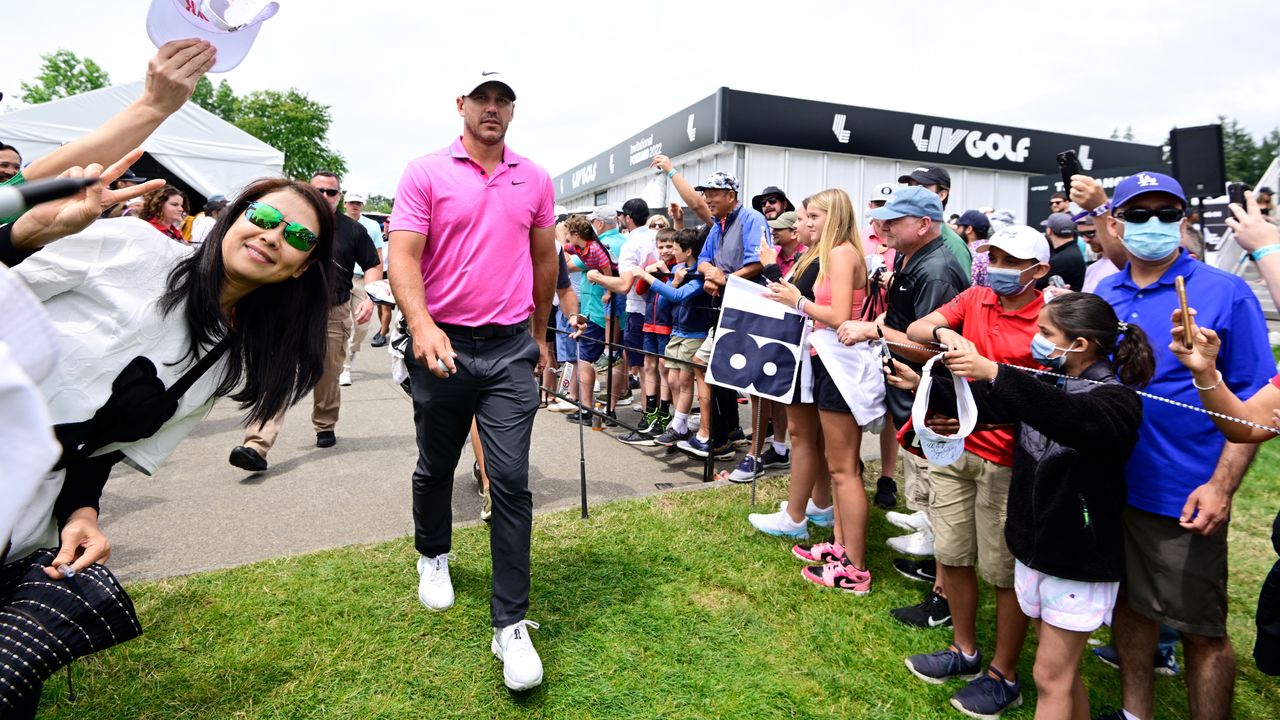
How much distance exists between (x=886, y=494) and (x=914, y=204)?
2.50 meters

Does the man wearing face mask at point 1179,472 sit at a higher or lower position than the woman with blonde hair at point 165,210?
lower

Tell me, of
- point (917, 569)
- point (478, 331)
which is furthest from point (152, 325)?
point (917, 569)

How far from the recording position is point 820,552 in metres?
4.09

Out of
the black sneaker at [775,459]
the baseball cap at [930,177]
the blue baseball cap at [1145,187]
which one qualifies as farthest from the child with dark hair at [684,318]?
the blue baseball cap at [1145,187]

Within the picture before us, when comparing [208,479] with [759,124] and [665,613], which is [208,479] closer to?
[665,613]

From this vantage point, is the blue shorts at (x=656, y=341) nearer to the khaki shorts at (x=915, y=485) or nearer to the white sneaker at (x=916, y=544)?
the khaki shorts at (x=915, y=485)

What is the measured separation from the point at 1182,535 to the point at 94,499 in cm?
363

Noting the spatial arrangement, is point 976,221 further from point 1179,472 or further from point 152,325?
point 152,325

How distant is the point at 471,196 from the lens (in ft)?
10.3

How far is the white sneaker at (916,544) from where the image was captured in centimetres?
426

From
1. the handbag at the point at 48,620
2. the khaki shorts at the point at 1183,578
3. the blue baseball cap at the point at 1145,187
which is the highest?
the blue baseball cap at the point at 1145,187

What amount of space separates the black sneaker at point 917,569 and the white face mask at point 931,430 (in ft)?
5.79

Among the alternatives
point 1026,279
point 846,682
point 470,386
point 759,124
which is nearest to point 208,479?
point 470,386

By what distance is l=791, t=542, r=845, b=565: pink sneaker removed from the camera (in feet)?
13.0
